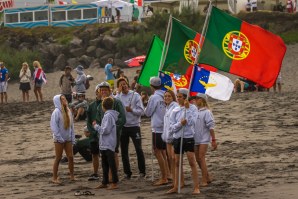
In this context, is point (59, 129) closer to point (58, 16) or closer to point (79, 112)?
point (79, 112)

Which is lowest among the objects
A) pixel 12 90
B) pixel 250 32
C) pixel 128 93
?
pixel 12 90

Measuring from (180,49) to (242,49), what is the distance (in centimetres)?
168

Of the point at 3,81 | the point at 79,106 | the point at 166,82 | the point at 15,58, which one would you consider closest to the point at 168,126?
the point at 166,82

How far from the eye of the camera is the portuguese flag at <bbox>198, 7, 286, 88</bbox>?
14336 mm

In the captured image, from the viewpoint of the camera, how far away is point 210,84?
14.8 meters

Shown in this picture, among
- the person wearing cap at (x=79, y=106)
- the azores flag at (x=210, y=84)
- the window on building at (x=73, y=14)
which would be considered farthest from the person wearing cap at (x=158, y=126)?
the window on building at (x=73, y=14)

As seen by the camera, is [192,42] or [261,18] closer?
[192,42]

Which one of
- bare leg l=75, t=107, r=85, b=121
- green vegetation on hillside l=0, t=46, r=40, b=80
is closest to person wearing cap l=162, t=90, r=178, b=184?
bare leg l=75, t=107, r=85, b=121

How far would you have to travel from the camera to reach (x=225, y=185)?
47.8 ft

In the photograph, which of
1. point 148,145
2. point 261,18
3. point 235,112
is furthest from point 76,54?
point 148,145

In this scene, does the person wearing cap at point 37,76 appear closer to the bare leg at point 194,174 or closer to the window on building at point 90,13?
the bare leg at point 194,174

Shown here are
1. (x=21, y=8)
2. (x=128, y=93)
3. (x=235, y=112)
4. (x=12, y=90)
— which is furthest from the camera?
(x=21, y=8)

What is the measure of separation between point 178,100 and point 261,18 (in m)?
32.7

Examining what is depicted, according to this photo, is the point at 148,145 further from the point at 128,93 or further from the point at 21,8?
the point at 21,8
